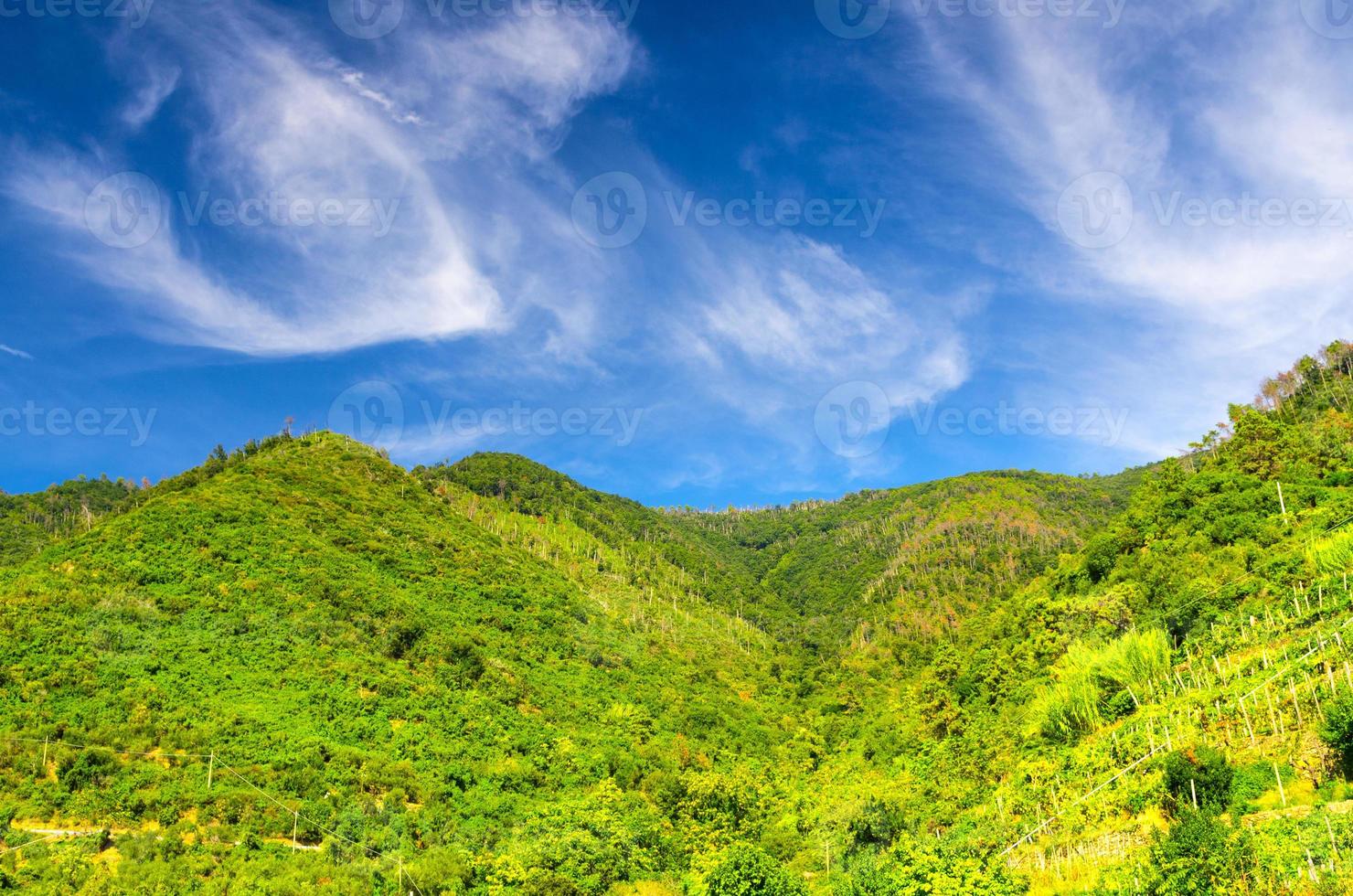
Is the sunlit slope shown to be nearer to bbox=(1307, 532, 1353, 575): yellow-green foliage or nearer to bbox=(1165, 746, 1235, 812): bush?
bbox=(1165, 746, 1235, 812): bush

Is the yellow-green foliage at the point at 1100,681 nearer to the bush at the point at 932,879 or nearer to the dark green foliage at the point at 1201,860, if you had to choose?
the bush at the point at 932,879

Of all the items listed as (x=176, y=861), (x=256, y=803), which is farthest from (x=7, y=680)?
(x=176, y=861)

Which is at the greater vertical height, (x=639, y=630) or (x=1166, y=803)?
(x=639, y=630)

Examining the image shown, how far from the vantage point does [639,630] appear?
90938 mm

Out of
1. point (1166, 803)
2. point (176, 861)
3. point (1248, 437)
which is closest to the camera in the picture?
point (1166, 803)

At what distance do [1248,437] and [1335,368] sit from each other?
27.0 m

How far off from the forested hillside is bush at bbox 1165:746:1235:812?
11 cm

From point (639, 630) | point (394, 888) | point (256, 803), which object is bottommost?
point (394, 888)

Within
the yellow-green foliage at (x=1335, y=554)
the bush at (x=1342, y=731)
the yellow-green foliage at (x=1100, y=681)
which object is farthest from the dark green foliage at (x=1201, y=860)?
the yellow-green foliage at (x=1335, y=554)

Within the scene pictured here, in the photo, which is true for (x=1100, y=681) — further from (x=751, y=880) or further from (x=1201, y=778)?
(x=751, y=880)

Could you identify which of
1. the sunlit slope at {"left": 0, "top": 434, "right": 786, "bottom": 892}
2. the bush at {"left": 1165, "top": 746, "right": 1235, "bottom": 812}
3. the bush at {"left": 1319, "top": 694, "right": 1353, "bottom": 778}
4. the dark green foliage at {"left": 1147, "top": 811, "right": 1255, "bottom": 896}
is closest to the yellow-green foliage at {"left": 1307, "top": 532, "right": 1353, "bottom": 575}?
the bush at {"left": 1165, "top": 746, "right": 1235, "bottom": 812}

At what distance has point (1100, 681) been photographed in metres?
31.5

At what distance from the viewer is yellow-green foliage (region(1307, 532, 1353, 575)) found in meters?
26.7

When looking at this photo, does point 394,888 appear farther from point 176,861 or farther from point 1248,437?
point 1248,437
